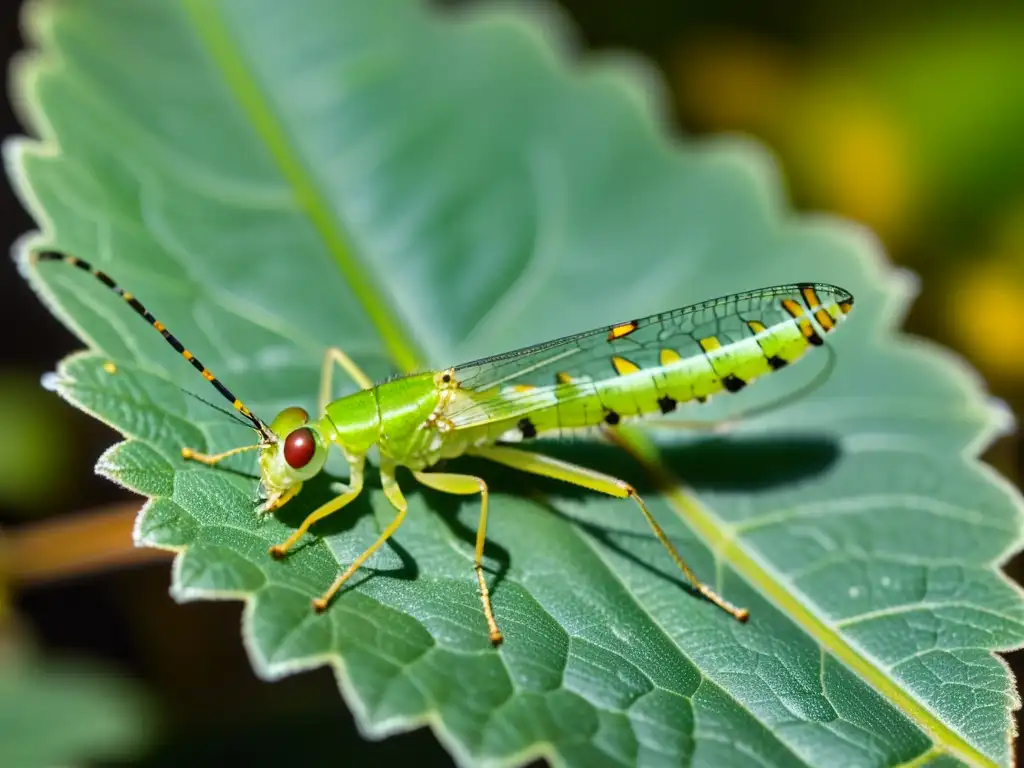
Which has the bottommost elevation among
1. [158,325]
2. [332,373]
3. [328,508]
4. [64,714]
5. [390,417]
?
[64,714]

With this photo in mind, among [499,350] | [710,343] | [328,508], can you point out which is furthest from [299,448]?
[710,343]

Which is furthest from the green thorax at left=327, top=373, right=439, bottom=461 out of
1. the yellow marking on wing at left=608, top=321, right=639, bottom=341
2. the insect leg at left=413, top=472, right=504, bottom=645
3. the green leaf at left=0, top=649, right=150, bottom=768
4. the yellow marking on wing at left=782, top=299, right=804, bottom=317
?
the green leaf at left=0, top=649, right=150, bottom=768

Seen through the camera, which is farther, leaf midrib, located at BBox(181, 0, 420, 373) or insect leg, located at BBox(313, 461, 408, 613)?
leaf midrib, located at BBox(181, 0, 420, 373)

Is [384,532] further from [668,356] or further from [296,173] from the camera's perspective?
[296,173]

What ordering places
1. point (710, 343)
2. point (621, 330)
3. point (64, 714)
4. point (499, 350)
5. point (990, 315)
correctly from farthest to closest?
point (990, 315), point (499, 350), point (64, 714), point (710, 343), point (621, 330)

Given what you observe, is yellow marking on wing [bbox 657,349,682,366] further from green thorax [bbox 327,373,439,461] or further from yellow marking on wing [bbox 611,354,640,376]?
green thorax [bbox 327,373,439,461]
